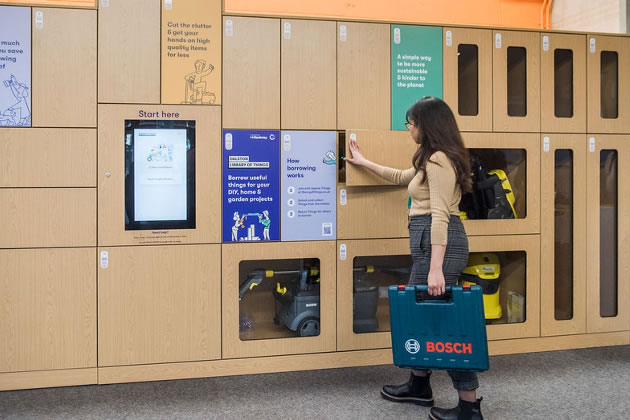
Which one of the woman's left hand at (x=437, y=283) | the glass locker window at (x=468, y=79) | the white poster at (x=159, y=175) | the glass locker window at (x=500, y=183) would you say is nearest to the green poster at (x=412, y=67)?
the glass locker window at (x=468, y=79)

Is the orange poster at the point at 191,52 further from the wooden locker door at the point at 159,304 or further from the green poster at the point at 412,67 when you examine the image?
the green poster at the point at 412,67

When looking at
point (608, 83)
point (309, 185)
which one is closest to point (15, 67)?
point (309, 185)

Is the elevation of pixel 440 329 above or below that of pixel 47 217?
below

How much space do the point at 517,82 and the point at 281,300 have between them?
7.12 feet

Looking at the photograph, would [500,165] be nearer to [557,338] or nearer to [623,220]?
[623,220]

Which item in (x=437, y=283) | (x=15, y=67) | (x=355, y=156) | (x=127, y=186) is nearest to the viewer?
(x=437, y=283)

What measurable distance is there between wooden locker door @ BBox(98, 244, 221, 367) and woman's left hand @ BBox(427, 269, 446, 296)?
1.32m

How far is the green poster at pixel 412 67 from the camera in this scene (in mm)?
3338

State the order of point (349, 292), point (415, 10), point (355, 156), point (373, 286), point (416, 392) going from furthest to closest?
point (415, 10), point (373, 286), point (349, 292), point (355, 156), point (416, 392)

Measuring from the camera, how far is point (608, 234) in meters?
3.73

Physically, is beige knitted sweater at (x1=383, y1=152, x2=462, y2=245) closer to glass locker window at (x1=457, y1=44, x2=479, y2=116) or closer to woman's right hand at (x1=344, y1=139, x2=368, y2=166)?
woman's right hand at (x1=344, y1=139, x2=368, y2=166)

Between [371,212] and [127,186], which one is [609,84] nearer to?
[371,212]

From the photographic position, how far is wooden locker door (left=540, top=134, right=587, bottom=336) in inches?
139

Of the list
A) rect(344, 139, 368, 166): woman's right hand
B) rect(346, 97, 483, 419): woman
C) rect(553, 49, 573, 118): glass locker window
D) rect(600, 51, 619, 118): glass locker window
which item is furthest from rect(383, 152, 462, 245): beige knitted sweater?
rect(600, 51, 619, 118): glass locker window
